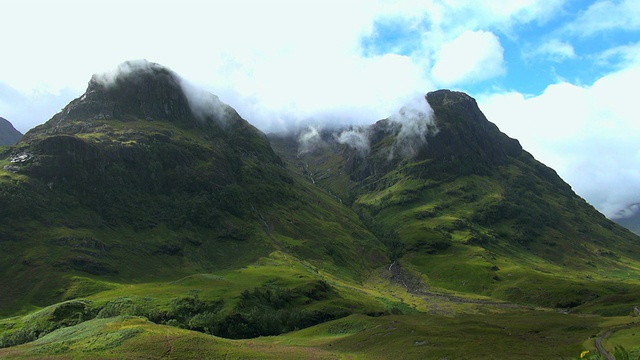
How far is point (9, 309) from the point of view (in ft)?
602

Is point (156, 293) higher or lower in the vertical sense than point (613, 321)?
lower

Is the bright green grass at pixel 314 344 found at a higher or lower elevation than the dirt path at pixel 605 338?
lower

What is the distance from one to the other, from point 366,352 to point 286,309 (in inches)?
4359

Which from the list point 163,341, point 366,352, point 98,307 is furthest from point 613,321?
point 98,307

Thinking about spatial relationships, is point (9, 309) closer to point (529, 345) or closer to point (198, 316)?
point (198, 316)

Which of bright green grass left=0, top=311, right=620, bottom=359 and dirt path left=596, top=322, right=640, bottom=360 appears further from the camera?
dirt path left=596, top=322, right=640, bottom=360

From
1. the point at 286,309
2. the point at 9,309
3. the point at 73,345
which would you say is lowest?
the point at 9,309

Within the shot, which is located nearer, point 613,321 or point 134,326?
point 134,326

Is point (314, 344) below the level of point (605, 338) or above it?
below

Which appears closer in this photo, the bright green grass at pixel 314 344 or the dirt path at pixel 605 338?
the bright green grass at pixel 314 344

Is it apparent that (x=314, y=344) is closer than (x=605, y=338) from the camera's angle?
No

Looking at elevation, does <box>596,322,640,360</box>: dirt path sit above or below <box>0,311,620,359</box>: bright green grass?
above

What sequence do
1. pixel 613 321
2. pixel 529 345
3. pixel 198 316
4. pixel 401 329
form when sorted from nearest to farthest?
pixel 529 345
pixel 401 329
pixel 613 321
pixel 198 316

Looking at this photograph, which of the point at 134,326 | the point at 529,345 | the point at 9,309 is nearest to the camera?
the point at 134,326
